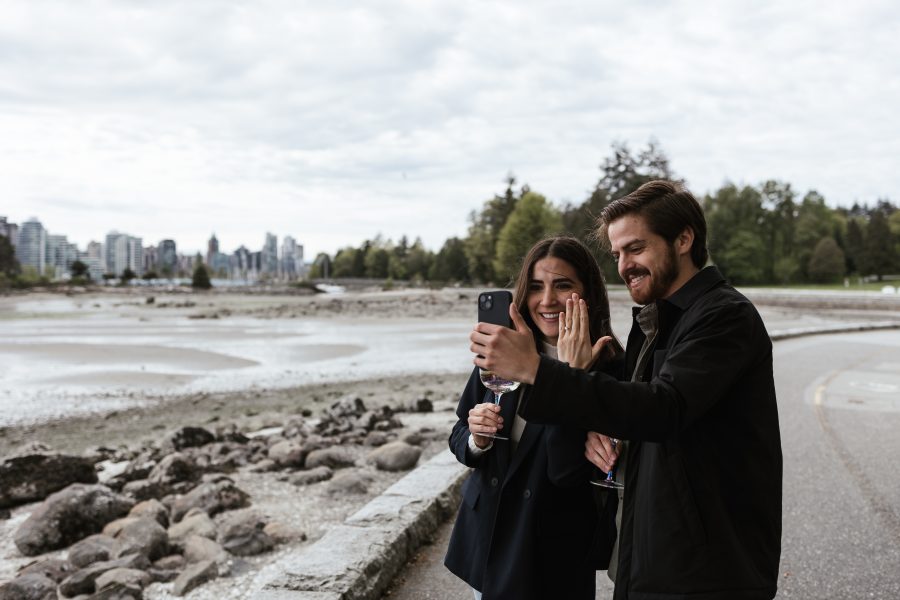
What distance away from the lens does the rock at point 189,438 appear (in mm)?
9641

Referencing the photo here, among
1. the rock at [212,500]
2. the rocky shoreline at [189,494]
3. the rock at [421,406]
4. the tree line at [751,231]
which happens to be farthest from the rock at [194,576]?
the tree line at [751,231]

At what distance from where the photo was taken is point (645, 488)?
1.82 meters

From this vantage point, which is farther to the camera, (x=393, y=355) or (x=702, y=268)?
(x=393, y=355)

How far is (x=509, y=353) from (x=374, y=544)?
3.01 meters

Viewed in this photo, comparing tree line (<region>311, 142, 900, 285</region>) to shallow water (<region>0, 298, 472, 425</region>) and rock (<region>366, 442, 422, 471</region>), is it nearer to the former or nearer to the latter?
shallow water (<region>0, 298, 472, 425</region>)

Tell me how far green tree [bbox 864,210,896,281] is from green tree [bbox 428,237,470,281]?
50.4 meters

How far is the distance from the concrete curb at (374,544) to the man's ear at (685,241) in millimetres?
2539

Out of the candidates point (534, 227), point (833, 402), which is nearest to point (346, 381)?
point (833, 402)

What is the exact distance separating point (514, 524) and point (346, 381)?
48.6ft

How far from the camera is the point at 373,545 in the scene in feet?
13.8

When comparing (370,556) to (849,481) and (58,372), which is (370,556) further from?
(58,372)

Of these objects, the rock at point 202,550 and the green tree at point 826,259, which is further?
the green tree at point 826,259

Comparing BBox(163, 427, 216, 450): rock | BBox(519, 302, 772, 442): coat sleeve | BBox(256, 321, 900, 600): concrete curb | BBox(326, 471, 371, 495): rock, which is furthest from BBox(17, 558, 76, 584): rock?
BBox(519, 302, 772, 442): coat sleeve

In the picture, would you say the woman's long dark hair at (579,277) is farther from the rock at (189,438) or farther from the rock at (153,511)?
the rock at (189,438)
